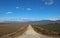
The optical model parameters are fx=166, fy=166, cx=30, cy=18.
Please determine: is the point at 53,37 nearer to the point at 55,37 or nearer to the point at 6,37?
the point at 55,37

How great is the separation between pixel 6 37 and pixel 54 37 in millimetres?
5091

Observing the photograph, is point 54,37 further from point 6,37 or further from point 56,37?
point 6,37

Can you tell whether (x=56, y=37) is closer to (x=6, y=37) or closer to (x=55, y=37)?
(x=55, y=37)

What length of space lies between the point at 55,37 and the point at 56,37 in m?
0.10

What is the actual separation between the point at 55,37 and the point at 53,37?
0.58 feet

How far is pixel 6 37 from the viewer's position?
423 inches

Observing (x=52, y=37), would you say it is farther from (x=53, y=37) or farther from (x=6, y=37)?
(x=6, y=37)

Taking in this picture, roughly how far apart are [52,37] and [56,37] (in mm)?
348

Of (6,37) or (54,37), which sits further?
(54,37)

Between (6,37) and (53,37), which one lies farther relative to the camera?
(53,37)

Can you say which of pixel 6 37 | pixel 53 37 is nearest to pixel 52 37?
pixel 53 37

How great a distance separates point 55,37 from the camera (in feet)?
46.8

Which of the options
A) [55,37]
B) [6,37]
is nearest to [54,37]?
[55,37]

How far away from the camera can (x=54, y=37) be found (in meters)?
14.3
